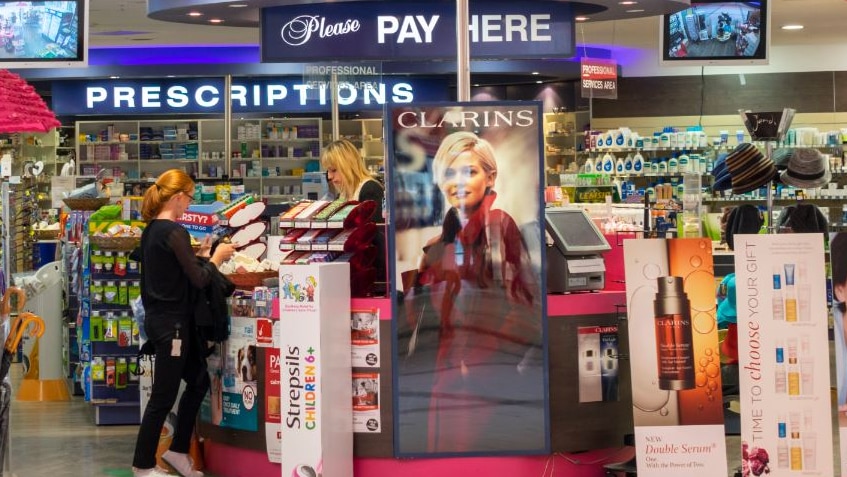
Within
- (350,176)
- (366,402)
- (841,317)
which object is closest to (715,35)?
(350,176)

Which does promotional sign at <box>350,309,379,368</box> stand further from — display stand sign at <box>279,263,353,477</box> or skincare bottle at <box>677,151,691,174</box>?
skincare bottle at <box>677,151,691,174</box>

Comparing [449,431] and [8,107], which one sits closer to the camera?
[449,431]

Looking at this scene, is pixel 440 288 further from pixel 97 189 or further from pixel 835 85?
pixel 835 85

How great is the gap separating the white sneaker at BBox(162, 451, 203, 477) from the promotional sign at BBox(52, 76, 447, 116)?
10.4 m

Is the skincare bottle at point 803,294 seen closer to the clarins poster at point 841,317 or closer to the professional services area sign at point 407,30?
the clarins poster at point 841,317

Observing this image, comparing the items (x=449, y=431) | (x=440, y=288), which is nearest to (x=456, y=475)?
(x=449, y=431)

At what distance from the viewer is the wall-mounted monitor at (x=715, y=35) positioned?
7750mm

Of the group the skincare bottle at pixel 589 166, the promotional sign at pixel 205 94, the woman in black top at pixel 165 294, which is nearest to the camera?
the woman in black top at pixel 165 294

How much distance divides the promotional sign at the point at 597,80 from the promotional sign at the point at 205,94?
3307 millimetres

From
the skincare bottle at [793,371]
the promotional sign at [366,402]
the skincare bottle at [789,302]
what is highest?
the skincare bottle at [789,302]

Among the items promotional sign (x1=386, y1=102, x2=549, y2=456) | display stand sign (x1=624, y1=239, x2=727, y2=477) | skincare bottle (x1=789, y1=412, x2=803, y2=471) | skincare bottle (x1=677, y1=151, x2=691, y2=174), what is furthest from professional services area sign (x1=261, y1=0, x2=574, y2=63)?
skincare bottle (x1=677, y1=151, x2=691, y2=174)

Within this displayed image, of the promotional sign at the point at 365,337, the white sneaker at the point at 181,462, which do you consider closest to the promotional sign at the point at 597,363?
the promotional sign at the point at 365,337

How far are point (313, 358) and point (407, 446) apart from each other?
604 mm

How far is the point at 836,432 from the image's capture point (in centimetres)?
721
